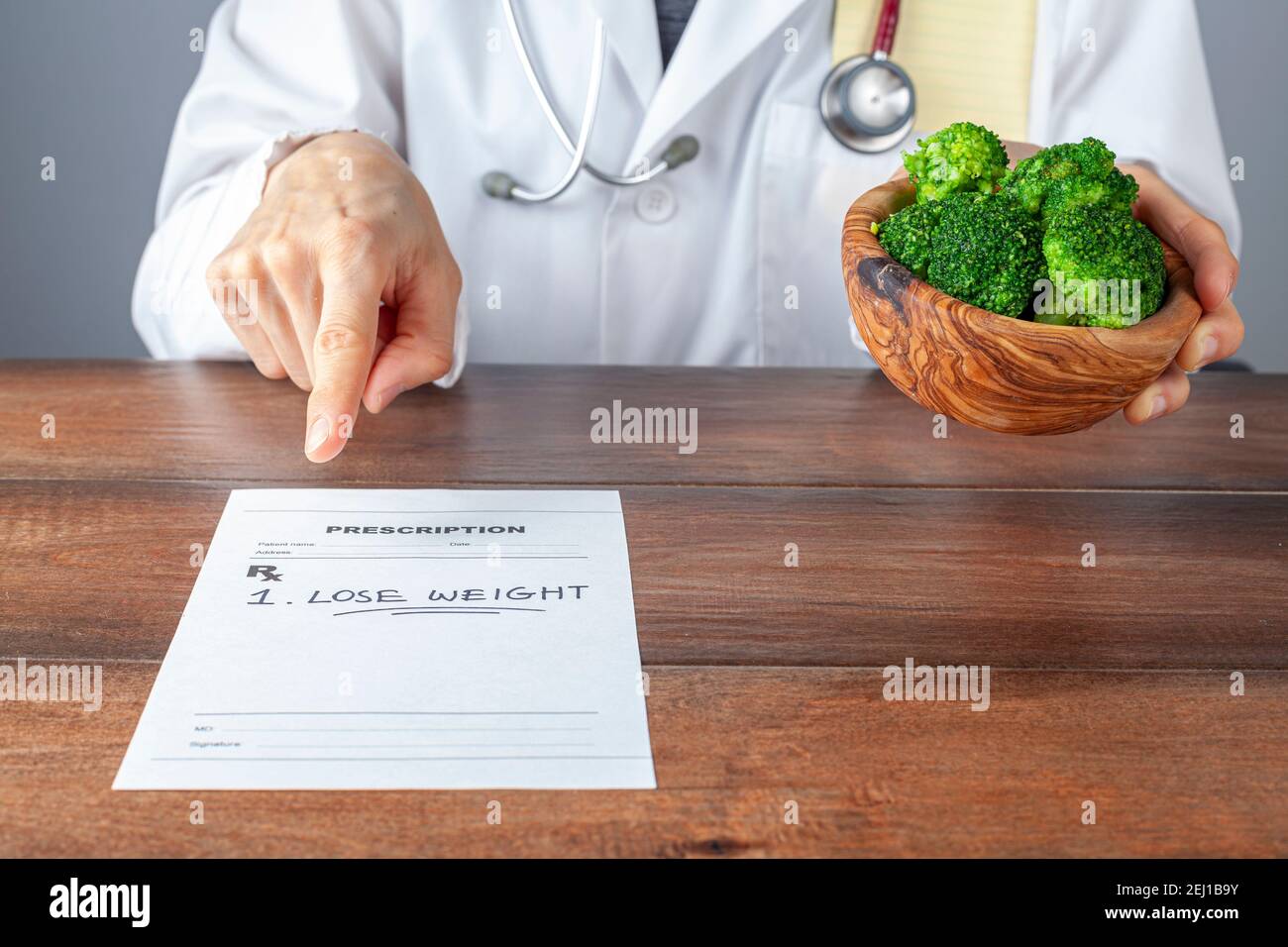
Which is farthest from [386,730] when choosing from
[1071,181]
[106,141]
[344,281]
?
[106,141]

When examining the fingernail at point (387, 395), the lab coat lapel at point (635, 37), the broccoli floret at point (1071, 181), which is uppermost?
the lab coat lapel at point (635, 37)

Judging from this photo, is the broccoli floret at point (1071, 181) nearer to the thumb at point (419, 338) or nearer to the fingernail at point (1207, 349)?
the fingernail at point (1207, 349)

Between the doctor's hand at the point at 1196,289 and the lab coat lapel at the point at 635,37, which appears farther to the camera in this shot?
the lab coat lapel at the point at 635,37

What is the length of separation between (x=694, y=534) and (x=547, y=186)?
23.4 inches

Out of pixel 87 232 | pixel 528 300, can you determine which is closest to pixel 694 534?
pixel 528 300

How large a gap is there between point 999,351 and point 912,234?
8 centimetres

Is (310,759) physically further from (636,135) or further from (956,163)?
(636,135)

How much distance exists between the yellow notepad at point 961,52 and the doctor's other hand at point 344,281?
0.48 m

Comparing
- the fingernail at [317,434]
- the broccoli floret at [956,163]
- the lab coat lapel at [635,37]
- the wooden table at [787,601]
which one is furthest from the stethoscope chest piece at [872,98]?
the fingernail at [317,434]

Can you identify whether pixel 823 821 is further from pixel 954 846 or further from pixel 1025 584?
pixel 1025 584

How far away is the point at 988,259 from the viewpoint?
1.72ft

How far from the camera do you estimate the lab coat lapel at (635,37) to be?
102cm

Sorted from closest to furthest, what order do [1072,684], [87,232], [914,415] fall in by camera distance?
[1072,684] → [914,415] → [87,232]

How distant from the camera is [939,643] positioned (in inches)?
20.2
